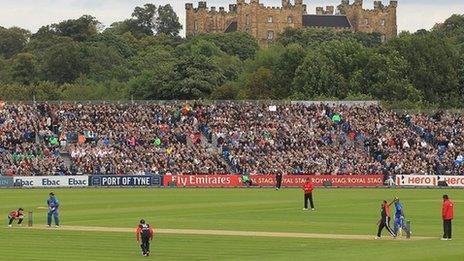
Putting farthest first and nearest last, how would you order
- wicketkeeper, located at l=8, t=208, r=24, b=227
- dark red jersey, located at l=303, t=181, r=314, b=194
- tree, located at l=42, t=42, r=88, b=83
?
tree, located at l=42, t=42, r=88, b=83 < dark red jersey, located at l=303, t=181, r=314, b=194 < wicketkeeper, located at l=8, t=208, r=24, b=227

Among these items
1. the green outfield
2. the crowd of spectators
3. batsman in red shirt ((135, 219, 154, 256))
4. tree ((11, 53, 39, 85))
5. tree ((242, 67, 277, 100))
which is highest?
tree ((11, 53, 39, 85))

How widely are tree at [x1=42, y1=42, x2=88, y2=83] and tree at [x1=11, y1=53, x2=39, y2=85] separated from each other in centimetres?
149

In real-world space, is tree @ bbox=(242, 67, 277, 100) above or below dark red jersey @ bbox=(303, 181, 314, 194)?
above

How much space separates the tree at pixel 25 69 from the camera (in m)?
191

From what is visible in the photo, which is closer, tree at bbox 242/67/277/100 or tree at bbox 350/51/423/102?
tree at bbox 350/51/423/102

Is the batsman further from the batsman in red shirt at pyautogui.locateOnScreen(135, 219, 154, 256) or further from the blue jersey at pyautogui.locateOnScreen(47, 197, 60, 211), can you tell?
the blue jersey at pyautogui.locateOnScreen(47, 197, 60, 211)

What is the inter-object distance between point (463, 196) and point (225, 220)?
878 inches

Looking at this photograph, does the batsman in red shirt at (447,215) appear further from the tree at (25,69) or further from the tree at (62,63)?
the tree at (62,63)

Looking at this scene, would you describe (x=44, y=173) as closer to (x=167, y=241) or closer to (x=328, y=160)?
(x=328, y=160)

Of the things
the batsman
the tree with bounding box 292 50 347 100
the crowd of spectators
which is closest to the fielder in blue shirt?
the batsman

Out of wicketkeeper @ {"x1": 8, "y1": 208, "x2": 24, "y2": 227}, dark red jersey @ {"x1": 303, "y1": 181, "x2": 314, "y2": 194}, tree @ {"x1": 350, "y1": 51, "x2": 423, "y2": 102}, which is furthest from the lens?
tree @ {"x1": 350, "y1": 51, "x2": 423, "y2": 102}

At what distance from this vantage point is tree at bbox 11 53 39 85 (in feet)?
627

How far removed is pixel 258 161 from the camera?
94625 millimetres

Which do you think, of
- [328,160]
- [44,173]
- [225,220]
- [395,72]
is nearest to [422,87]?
[395,72]
